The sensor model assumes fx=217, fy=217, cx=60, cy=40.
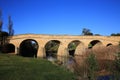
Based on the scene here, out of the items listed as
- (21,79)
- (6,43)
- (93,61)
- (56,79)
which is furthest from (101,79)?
(6,43)

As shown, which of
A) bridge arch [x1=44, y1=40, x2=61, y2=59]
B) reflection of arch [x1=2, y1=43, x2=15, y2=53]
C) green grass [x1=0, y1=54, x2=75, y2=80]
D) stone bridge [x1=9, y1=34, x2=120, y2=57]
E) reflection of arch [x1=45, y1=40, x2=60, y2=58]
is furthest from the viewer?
reflection of arch [x1=45, y1=40, x2=60, y2=58]

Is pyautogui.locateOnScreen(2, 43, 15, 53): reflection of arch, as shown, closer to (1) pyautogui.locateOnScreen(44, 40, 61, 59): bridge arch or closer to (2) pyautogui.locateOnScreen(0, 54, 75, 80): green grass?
(1) pyautogui.locateOnScreen(44, 40, 61, 59): bridge arch

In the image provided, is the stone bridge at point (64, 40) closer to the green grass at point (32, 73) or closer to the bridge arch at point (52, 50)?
the bridge arch at point (52, 50)

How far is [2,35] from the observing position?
2395 inches

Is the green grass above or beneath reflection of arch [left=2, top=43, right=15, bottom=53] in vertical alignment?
beneath

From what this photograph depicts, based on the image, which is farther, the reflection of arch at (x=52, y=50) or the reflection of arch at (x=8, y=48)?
the reflection of arch at (x=52, y=50)

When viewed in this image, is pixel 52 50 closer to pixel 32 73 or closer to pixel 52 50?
pixel 52 50

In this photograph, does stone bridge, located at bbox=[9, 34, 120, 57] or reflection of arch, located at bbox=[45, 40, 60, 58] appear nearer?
stone bridge, located at bbox=[9, 34, 120, 57]

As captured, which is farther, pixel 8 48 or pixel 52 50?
pixel 52 50

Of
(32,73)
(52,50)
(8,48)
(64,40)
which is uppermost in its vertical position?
(64,40)

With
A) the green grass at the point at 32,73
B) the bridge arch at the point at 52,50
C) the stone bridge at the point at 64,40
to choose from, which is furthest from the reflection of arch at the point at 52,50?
the green grass at the point at 32,73

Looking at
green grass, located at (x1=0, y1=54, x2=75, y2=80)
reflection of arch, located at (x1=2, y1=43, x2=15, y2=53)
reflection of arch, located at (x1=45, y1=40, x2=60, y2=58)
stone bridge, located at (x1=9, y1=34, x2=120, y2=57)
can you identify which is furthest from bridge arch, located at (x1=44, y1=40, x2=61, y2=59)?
green grass, located at (x1=0, y1=54, x2=75, y2=80)

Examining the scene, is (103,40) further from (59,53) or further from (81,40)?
(59,53)

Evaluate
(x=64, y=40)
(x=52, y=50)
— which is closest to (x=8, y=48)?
(x=64, y=40)
